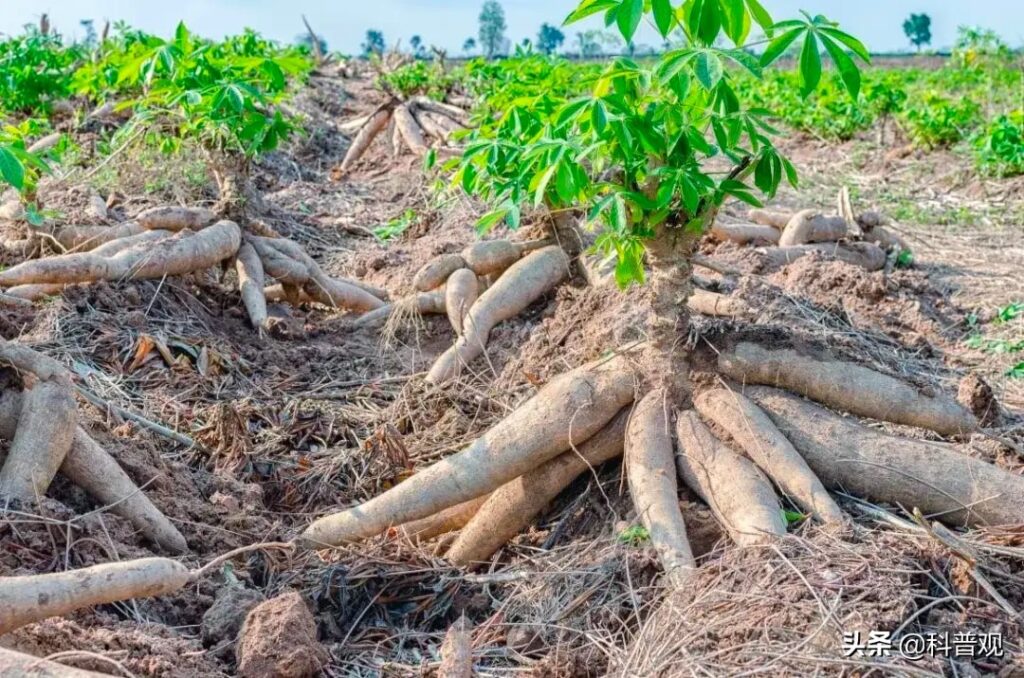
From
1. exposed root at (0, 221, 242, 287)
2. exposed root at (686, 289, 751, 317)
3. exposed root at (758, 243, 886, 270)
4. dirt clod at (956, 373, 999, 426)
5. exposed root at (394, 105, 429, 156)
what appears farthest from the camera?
exposed root at (394, 105, 429, 156)

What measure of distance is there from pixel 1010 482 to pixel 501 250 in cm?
294

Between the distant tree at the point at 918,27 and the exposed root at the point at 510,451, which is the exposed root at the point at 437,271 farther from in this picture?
the distant tree at the point at 918,27

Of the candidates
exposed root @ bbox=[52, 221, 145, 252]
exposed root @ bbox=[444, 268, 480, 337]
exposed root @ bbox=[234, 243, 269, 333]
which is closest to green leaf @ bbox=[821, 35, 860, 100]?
exposed root @ bbox=[444, 268, 480, 337]

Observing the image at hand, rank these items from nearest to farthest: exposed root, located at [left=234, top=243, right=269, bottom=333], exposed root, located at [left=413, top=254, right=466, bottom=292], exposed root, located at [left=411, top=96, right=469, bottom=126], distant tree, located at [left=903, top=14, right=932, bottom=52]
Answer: exposed root, located at [left=413, top=254, right=466, bottom=292] < exposed root, located at [left=234, top=243, right=269, bottom=333] < exposed root, located at [left=411, top=96, right=469, bottom=126] < distant tree, located at [left=903, top=14, right=932, bottom=52]

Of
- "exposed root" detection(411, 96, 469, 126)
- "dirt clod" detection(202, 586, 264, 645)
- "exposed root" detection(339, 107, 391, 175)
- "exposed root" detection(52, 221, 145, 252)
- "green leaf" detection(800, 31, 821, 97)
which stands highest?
"green leaf" detection(800, 31, 821, 97)

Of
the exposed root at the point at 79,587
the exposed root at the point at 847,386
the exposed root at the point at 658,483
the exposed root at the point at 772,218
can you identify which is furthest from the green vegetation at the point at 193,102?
the exposed root at the point at 772,218

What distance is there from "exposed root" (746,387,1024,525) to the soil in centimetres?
12

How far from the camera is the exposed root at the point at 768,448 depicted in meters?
2.98

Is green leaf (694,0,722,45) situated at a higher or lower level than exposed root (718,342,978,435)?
higher

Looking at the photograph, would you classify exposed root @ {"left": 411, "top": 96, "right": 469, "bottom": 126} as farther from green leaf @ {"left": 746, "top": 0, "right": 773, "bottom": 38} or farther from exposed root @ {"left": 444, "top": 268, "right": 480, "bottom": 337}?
green leaf @ {"left": 746, "top": 0, "right": 773, "bottom": 38}

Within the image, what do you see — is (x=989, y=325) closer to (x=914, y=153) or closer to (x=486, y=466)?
(x=486, y=466)

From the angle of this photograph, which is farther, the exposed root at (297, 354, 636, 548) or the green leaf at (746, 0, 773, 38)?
the exposed root at (297, 354, 636, 548)

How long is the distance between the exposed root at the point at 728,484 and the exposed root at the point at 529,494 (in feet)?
0.73

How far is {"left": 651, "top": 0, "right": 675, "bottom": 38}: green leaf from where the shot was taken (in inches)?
93.7
